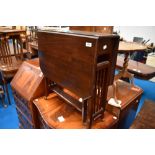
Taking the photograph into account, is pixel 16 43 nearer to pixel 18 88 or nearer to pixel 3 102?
pixel 3 102

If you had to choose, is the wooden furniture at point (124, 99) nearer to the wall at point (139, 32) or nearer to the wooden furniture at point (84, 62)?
the wooden furniture at point (84, 62)

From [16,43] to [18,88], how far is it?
1.31 meters

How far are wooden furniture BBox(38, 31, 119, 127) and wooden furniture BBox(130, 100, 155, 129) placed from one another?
0.35 metres

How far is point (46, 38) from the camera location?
3.45ft

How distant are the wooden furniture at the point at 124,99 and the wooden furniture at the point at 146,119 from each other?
11 cm

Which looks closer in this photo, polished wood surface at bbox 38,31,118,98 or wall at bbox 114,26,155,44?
polished wood surface at bbox 38,31,118,98

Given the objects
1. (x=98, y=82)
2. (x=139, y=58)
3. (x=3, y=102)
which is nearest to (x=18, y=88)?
(x=98, y=82)

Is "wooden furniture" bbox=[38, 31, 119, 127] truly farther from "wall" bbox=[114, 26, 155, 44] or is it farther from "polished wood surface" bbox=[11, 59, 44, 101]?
"wall" bbox=[114, 26, 155, 44]

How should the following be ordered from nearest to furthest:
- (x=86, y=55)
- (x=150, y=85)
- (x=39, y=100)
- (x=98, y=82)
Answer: (x=86, y=55) < (x=98, y=82) < (x=39, y=100) < (x=150, y=85)

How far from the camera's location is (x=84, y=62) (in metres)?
0.81

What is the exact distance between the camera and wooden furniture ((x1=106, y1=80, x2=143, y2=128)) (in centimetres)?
115

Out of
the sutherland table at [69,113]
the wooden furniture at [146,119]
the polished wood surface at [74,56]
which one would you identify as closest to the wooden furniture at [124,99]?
the sutherland table at [69,113]

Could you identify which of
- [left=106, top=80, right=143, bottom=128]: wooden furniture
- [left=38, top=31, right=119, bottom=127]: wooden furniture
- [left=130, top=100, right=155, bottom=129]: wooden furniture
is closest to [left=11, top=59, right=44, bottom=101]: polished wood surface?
[left=38, top=31, right=119, bottom=127]: wooden furniture

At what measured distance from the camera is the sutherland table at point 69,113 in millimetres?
1044
